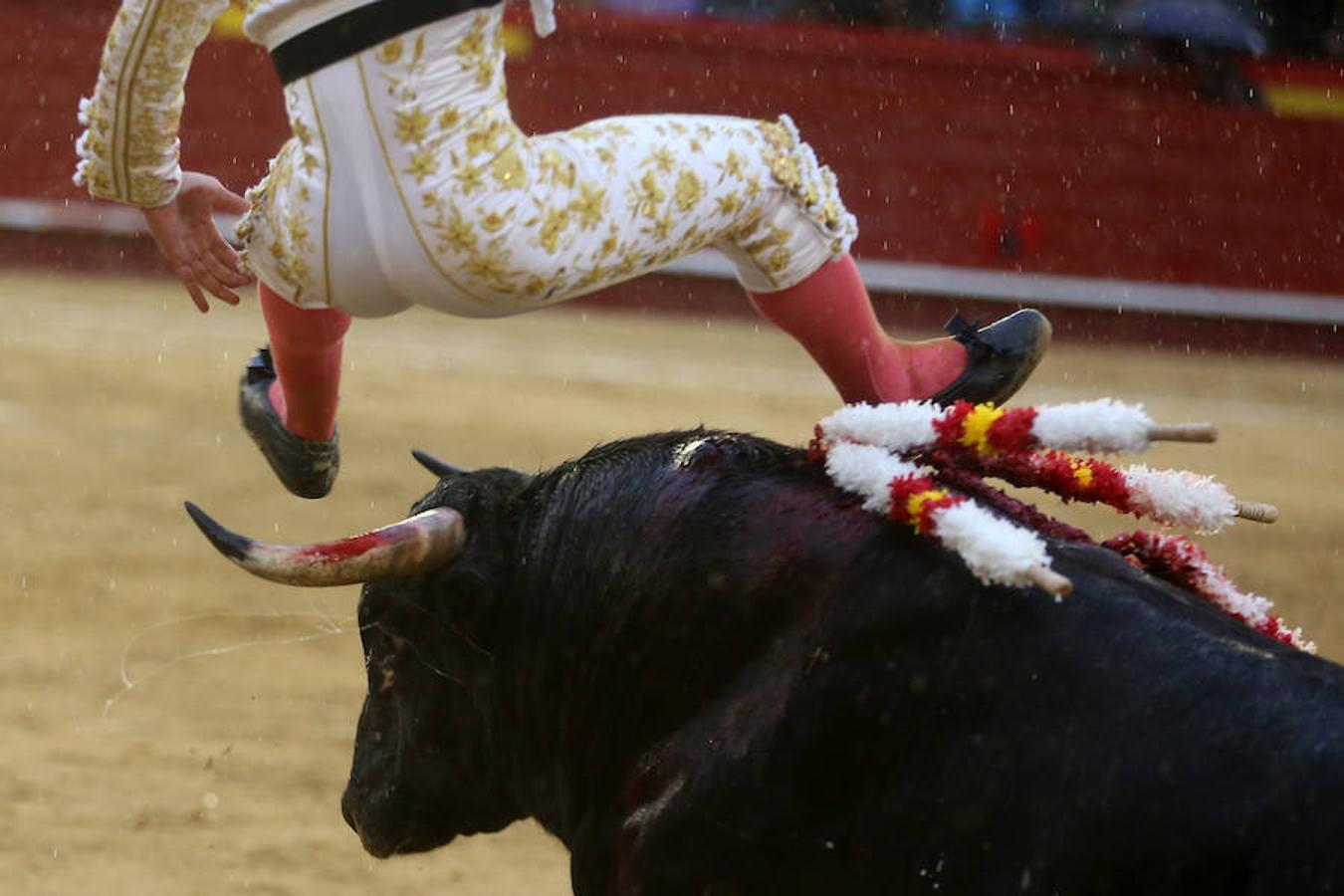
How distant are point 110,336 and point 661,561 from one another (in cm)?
610

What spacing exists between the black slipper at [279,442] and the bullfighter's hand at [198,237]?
0.42ft

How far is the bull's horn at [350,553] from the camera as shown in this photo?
1.93 m

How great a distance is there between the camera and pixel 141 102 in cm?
223

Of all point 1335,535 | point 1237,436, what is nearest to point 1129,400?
point 1237,436

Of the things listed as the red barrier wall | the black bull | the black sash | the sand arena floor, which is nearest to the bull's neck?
the black bull

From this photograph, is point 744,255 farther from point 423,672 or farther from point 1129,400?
point 1129,400

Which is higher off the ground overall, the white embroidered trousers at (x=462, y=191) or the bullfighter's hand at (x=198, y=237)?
the white embroidered trousers at (x=462, y=191)

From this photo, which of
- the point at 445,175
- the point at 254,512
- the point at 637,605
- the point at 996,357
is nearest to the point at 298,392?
the point at 445,175

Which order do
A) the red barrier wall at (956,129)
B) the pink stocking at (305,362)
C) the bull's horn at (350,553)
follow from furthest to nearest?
the red barrier wall at (956,129)
the pink stocking at (305,362)
the bull's horn at (350,553)

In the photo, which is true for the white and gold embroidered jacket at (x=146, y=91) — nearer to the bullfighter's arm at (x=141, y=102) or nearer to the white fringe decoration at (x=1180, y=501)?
the bullfighter's arm at (x=141, y=102)

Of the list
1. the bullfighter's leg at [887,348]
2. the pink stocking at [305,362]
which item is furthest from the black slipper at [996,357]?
the pink stocking at [305,362]

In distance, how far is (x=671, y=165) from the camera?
7.00ft

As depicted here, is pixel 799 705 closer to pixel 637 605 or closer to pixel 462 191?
pixel 637 605

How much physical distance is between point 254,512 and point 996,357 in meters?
3.14
